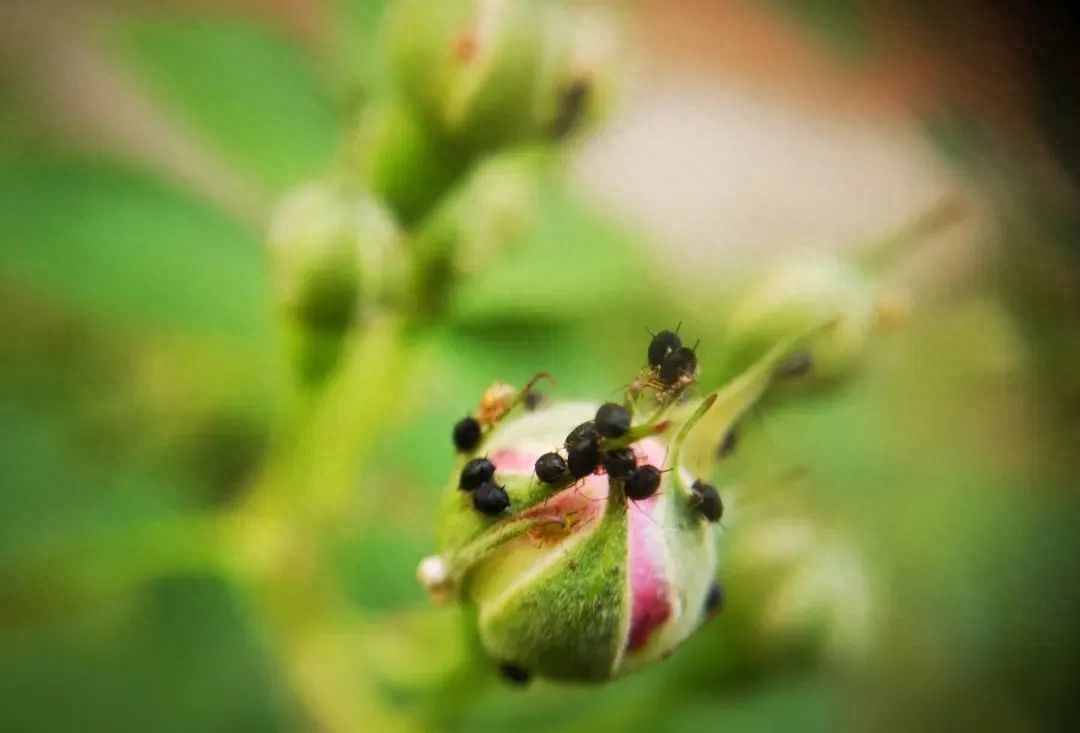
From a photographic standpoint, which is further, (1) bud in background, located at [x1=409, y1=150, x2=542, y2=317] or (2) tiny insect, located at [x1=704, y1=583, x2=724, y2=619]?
(1) bud in background, located at [x1=409, y1=150, x2=542, y2=317]

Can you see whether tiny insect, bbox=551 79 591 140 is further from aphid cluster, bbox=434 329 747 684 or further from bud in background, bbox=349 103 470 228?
aphid cluster, bbox=434 329 747 684

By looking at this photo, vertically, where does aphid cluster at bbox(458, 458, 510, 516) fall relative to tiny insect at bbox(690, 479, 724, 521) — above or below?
above

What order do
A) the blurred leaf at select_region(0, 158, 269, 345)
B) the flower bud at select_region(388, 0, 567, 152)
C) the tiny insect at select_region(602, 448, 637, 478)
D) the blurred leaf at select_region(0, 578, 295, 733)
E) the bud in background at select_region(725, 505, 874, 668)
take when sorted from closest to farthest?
the tiny insect at select_region(602, 448, 637, 478) → the flower bud at select_region(388, 0, 567, 152) → the bud in background at select_region(725, 505, 874, 668) → the blurred leaf at select_region(0, 158, 269, 345) → the blurred leaf at select_region(0, 578, 295, 733)

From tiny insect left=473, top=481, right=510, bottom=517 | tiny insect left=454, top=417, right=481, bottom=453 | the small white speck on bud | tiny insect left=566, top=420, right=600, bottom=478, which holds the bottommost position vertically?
tiny insect left=566, top=420, right=600, bottom=478

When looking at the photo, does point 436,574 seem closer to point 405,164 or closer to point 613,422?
point 613,422

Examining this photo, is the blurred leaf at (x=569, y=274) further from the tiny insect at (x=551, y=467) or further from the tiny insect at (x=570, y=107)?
the tiny insect at (x=551, y=467)

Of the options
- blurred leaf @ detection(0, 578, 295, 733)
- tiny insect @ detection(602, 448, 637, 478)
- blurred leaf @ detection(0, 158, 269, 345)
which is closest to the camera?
tiny insect @ detection(602, 448, 637, 478)

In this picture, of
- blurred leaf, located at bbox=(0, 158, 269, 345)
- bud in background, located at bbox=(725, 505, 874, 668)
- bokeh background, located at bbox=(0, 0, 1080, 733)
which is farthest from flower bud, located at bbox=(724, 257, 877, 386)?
blurred leaf, located at bbox=(0, 158, 269, 345)
